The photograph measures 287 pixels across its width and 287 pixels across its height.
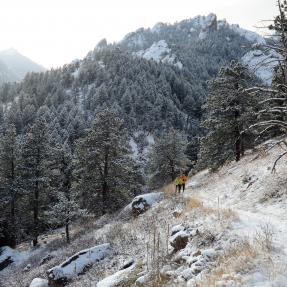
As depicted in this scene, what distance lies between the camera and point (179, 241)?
40.3 feet

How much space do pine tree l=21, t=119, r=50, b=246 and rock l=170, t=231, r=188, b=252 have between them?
26.9m

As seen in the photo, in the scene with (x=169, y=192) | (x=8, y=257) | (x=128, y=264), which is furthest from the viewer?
(x=8, y=257)

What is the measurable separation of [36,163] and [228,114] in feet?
61.3

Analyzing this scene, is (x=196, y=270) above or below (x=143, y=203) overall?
above

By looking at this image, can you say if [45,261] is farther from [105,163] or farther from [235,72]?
[235,72]

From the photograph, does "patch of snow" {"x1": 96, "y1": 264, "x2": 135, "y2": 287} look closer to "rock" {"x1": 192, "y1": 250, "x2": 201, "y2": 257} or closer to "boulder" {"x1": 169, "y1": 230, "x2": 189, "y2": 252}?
"boulder" {"x1": 169, "y1": 230, "x2": 189, "y2": 252}

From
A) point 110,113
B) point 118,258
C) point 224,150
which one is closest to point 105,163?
point 110,113

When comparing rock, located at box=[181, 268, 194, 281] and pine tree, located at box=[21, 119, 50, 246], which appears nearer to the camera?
rock, located at box=[181, 268, 194, 281]

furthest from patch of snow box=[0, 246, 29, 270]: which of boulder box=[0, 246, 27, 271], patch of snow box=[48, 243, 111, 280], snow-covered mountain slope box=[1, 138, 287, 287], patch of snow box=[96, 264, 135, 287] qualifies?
patch of snow box=[96, 264, 135, 287]

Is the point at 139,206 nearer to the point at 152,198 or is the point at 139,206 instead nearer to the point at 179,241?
the point at 152,198

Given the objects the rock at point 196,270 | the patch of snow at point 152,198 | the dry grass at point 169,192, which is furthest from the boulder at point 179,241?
the patch of snow at point 152,198

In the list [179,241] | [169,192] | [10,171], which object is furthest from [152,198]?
[10,171]

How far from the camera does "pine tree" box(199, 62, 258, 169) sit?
34.2 m

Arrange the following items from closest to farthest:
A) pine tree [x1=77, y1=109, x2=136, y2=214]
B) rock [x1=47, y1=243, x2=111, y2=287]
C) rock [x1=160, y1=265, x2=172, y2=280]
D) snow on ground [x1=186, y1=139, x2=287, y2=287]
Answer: snow on ground [x1=186, y1=139, x2=287, y2=287]
rock [x1=160, y1=265, x2=172, y2=280]
rock [x1=47, y1=243, x2=111, y2=287]
pine tree [x1=77, y1=109, x2=136, y2=214]
